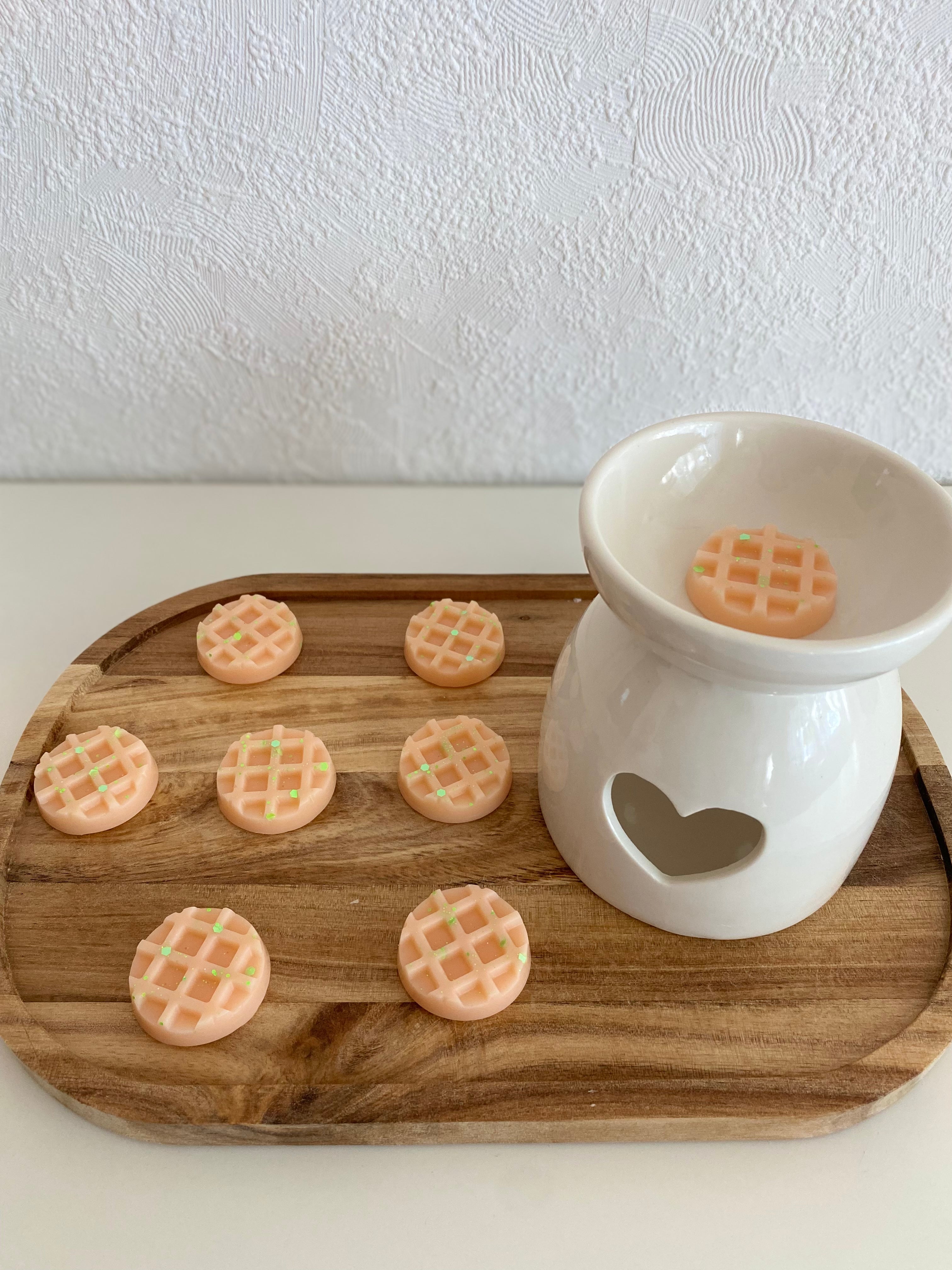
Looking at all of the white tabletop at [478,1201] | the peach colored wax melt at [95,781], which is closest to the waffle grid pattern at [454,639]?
the peach colored wax melt at [95,781]

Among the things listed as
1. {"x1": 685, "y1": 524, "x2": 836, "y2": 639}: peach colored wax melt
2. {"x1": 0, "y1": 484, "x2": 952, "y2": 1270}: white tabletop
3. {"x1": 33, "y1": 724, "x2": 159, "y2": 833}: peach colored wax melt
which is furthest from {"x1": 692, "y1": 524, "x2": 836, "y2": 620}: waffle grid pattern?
{"x1": 33, "y1": 724, "x2": 159, "y2": 833}: peach colored wax melt

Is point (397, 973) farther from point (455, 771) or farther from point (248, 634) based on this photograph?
point (248, 634)

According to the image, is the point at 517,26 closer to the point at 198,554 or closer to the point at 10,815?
the point at 198,554

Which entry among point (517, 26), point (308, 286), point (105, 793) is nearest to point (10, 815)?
point (105, 793)

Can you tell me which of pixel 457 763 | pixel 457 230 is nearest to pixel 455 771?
pixel 457 763

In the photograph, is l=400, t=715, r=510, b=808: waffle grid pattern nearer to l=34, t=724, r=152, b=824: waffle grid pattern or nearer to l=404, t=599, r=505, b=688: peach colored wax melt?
l=404, t=599, r=505, b=688: peach colored wax melt

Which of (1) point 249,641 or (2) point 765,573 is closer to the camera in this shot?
(2) point 765,573
